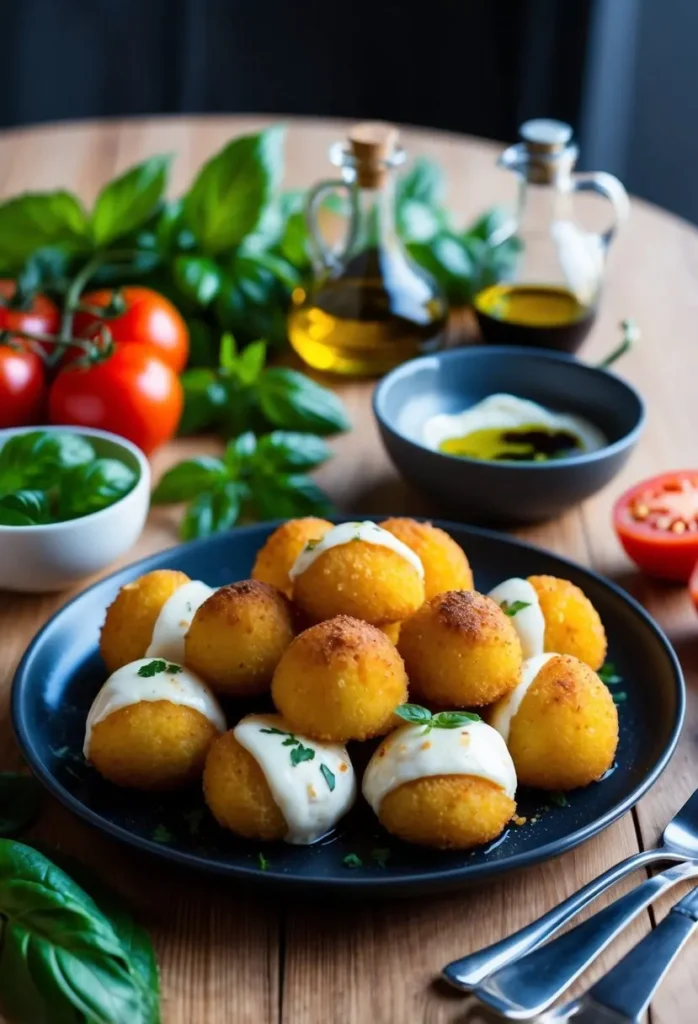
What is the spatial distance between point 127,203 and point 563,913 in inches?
52.1

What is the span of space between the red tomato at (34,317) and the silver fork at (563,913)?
3.50ft

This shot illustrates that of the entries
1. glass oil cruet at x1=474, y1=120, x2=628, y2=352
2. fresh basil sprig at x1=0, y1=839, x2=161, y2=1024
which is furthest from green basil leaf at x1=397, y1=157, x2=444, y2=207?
fresh basil sprig at x1=0, y1=839, x2=161, y2=1024

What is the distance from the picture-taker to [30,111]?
3820 mm

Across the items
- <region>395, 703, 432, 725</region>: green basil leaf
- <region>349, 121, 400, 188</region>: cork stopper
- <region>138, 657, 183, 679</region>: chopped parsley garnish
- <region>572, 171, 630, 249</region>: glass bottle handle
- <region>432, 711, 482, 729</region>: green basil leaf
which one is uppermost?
<region>349, 121, 400, 188</region>: cork stopper

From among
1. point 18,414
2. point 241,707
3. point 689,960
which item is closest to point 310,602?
point 241,707

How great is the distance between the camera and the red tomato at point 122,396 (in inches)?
65.2

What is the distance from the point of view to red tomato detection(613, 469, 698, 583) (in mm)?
1433

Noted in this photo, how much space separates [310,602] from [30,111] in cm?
308

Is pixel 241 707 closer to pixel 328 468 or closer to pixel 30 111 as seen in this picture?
pixel 328 468

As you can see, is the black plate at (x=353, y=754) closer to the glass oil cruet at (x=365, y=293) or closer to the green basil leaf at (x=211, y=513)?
the green basil leaf at (x=211, y=513)

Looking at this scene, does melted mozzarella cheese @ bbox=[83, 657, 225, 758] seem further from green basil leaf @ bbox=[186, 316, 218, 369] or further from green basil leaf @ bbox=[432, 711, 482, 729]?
green basil leaf @ bbox=[186, 316, 218, 369]

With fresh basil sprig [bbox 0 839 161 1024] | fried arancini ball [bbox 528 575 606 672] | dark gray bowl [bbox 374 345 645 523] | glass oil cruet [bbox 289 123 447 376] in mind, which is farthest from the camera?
glass oil cruet [bbox 289 123 447 376]

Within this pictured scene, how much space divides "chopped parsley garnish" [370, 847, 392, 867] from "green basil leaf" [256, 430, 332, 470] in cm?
70

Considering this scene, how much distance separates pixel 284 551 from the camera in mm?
1246
